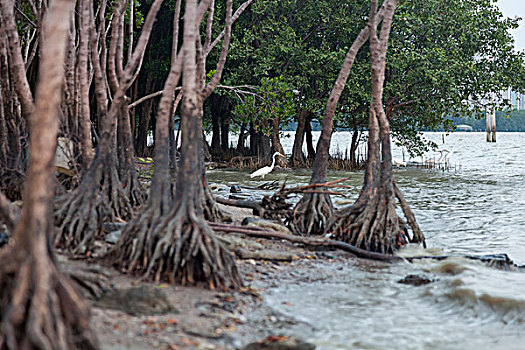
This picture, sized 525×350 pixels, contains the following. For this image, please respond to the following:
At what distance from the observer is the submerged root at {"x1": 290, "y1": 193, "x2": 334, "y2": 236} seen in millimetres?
9281

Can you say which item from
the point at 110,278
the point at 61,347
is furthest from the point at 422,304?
the point at 61,347

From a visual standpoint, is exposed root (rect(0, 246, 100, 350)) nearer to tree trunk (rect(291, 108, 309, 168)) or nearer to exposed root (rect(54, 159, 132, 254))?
exposed root (rect(54, 159, 132, 254))

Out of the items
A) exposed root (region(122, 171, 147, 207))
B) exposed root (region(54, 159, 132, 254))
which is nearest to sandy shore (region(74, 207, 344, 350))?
exposed root (region(54, 159, 132, 254))

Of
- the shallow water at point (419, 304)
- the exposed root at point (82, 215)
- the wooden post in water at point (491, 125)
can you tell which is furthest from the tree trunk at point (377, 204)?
the wooden post in water at point (491, 125)

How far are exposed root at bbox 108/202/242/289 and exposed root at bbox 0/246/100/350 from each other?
2021mm

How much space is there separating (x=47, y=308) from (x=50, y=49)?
64.8 inches

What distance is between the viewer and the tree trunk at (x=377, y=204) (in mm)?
8445

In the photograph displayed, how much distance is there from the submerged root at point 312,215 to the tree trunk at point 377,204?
42 cm

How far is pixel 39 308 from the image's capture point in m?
3.17

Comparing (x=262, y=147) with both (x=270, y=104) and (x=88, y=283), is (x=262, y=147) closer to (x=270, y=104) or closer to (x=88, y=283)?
(x=270, y=104)

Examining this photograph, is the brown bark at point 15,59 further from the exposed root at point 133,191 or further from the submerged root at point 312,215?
the submerged root at point 312,215

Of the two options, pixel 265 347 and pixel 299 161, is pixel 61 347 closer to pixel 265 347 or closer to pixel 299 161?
pixel 265 347

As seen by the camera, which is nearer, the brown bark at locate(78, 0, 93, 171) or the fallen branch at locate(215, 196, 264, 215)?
the brown bark at locate(78, 0, 93, 171)

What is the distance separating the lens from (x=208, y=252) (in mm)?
5547
